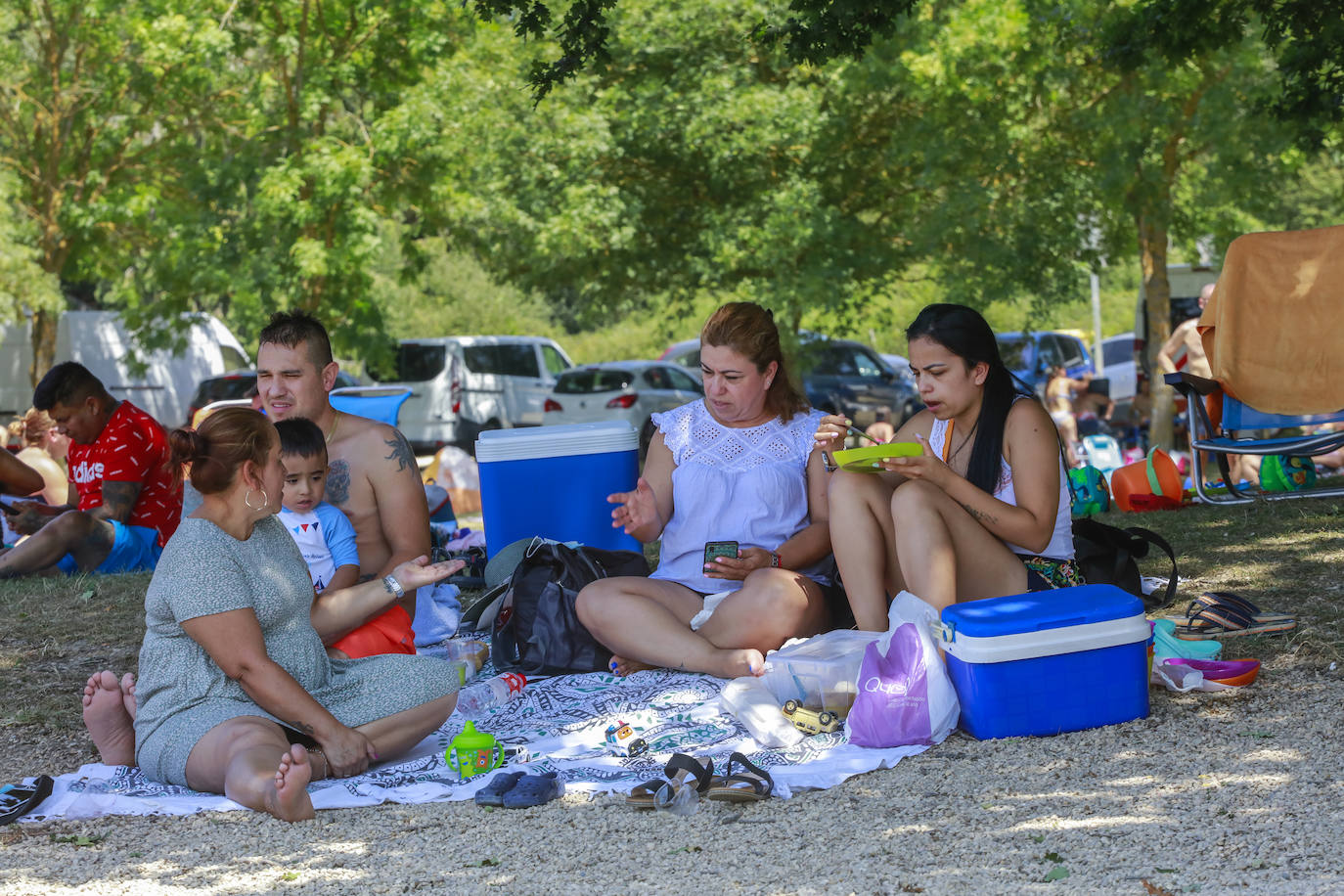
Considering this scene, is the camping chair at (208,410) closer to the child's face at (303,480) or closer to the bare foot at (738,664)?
the child's face at (303,480)

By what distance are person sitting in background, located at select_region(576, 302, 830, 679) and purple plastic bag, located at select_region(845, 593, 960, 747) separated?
556 millimetres

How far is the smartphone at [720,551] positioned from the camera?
413cm

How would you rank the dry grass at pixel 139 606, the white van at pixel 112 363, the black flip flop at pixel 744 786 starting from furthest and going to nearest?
the white van at pixel 112 363 < the dry grass at pixel 139 606 < the black flip flop at pixel 744 786

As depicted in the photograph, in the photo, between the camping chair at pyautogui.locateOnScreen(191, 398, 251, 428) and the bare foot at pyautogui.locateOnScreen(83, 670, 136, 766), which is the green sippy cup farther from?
the camping chair at pyautogui.locateOnScreen(191, 398, 251, 428)

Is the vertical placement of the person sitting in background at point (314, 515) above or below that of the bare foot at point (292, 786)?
above

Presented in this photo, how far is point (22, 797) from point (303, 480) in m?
1.15

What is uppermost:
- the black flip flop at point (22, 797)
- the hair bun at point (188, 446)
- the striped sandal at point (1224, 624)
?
the hair bun at point (188, 446)

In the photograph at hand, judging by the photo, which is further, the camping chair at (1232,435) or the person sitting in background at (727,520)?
the camping chair at (1232,435)

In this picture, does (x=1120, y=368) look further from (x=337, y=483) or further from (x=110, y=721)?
(x=110, y=721)

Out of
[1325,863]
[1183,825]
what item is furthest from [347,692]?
[1325,863]

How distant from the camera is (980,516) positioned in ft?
12.5

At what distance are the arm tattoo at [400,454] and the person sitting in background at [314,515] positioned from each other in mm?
297

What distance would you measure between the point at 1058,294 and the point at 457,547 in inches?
310

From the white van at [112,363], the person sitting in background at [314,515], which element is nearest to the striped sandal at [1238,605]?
the person sitting in background at [314,515]
